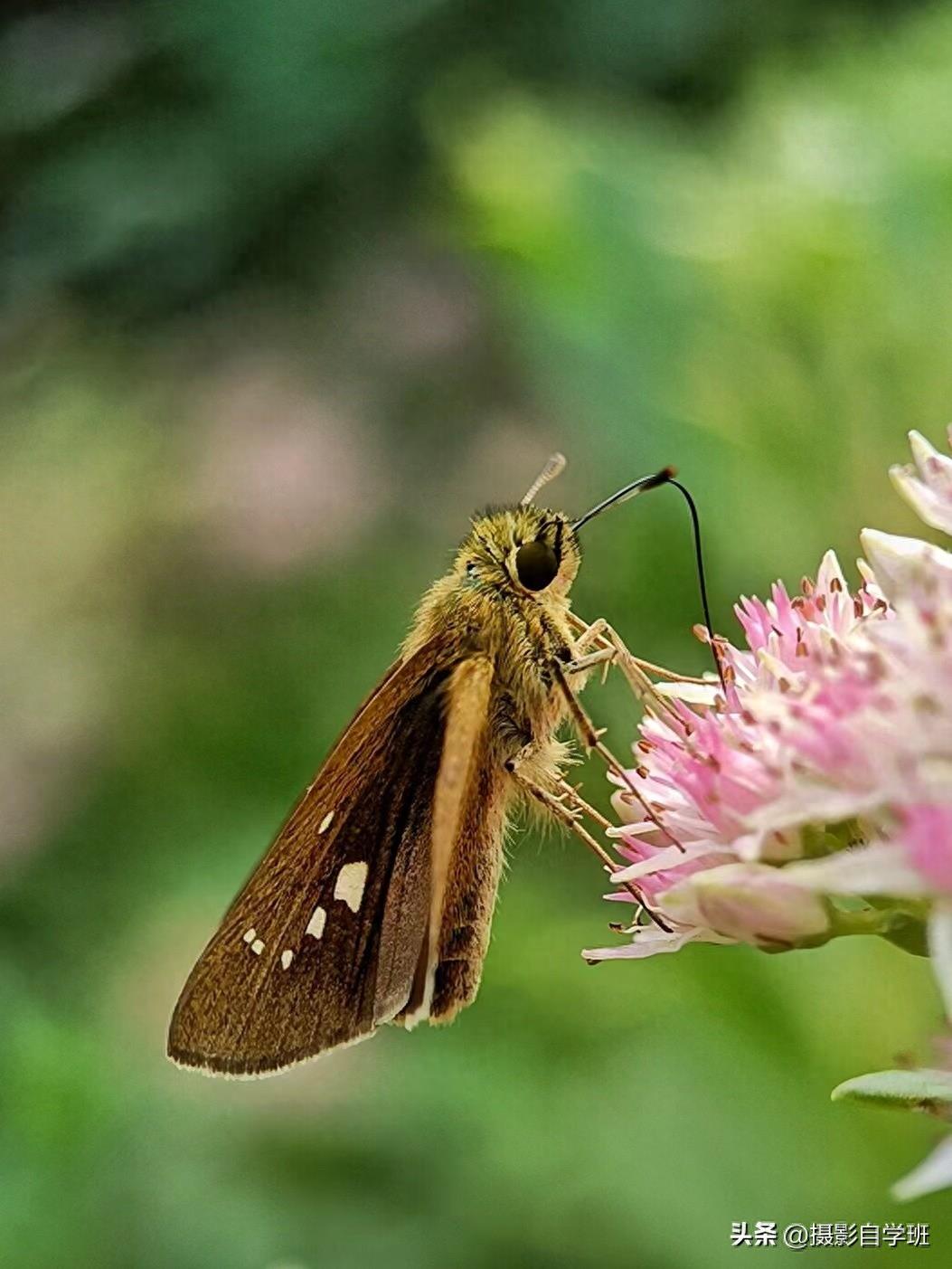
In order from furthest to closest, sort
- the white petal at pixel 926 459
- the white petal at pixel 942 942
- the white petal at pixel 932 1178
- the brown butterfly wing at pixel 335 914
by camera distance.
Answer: the brown butterfly wing at pixel 335 914, the white petal at pixel 926 459, the white petal at pixel 942 942, the white petal at pixel 932 1178

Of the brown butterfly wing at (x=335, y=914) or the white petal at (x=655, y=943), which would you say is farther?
the brown butterfly wing at (x=335, y=914)

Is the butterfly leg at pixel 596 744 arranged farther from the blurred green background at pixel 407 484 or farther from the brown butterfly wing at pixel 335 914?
the blurred green background at pixel 407 484

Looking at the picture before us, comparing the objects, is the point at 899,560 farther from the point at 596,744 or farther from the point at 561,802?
the point at 561,802

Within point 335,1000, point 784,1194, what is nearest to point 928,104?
point 784,1194

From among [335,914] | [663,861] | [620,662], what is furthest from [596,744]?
[335,914]

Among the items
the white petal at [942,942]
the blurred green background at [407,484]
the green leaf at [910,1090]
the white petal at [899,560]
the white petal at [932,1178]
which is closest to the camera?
the white petal at [932,1178]

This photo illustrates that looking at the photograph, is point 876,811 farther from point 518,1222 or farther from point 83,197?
point 83,197

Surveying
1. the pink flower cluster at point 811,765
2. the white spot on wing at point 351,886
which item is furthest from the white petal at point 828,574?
the white spot on wing at point 351,886

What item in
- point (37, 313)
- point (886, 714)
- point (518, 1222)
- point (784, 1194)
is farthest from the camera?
point (37, 313)
